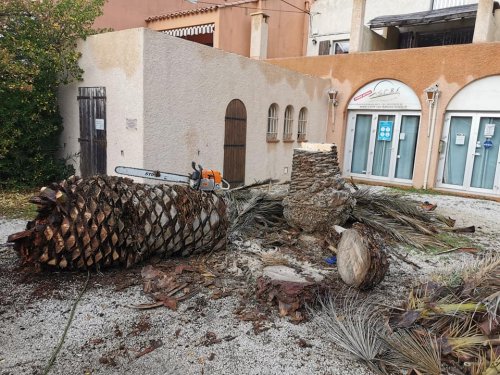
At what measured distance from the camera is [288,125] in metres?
10.5

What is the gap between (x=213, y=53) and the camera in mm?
7375

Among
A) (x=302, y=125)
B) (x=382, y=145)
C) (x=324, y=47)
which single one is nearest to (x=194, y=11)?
(x=302, y=125)

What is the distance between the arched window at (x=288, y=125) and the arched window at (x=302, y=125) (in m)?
0.52

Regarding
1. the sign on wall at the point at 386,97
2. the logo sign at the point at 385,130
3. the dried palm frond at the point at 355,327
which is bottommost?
the dried palm frond at the point at 355,327

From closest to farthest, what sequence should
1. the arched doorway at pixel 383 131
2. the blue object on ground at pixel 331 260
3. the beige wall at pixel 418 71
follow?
the blue object on ground at pixel 331 260 < the beige wall at pixel 418 71 < the arched doorway at pixel 383 131

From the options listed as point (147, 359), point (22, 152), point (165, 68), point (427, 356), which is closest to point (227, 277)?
point (147, 359)

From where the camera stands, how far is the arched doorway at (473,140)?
9461 mm

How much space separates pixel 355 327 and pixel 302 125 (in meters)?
9.15

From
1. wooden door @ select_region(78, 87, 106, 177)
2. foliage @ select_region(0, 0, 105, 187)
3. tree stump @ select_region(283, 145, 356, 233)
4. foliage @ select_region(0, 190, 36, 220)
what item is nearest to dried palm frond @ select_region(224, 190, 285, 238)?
tree stump @ select_region(283, 145, 356, 233)

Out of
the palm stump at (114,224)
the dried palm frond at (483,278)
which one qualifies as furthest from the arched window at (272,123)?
the dried palm frond at (483,278)

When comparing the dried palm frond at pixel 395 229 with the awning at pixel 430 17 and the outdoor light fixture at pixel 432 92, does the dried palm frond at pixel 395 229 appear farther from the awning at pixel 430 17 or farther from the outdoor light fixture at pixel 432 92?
the awning at pixel 430 17

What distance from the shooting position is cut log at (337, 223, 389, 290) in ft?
9.78

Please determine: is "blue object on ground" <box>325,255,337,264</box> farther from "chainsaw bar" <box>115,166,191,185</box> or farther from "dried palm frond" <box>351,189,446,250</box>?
"chainsaw bar" <box>115,166,191,185</box>

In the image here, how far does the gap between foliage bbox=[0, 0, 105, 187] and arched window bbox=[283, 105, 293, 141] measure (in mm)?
5285
